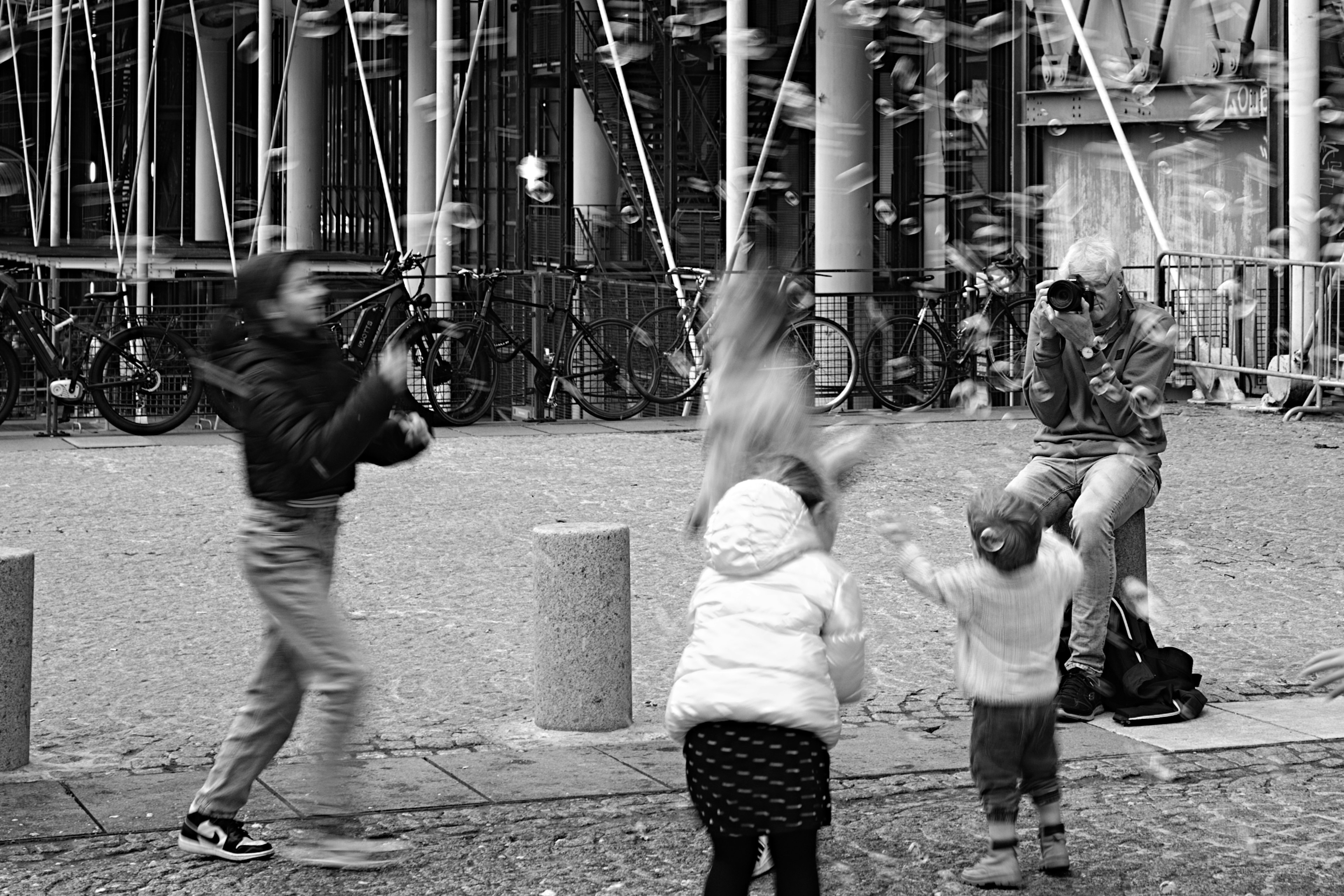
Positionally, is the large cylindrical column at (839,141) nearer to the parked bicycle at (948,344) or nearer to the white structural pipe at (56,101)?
the parked bicycle at (948,344)

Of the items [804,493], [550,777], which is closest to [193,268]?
[550,777]

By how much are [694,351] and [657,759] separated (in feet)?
35.3

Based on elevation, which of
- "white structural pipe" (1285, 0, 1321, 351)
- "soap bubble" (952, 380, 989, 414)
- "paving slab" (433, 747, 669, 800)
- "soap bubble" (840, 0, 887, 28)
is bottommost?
"paving slab" (433, 747, 669, 800)

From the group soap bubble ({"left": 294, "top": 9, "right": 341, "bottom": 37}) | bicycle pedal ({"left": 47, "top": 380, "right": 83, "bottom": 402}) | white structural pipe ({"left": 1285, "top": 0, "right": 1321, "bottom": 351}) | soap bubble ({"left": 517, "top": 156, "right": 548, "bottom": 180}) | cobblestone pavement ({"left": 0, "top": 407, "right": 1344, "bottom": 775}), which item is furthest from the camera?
soap bubble ({"left": 294, "top": 9, "right": 341, "bottom": 37})

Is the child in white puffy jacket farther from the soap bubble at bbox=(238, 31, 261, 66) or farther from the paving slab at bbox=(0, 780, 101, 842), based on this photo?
the soap bubble at bbox=(238, 31, 261, 66)

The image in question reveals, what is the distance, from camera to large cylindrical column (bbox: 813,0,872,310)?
66.1 ft

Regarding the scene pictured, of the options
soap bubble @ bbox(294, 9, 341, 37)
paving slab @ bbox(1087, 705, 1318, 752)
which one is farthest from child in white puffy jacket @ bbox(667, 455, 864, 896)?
soap bubble @ bbox(294, 9, 341, 37)

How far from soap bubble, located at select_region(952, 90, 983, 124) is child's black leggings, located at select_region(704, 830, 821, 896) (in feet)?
59.5

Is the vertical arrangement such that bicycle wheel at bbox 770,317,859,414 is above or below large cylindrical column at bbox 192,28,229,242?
below

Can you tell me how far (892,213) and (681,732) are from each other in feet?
62.4

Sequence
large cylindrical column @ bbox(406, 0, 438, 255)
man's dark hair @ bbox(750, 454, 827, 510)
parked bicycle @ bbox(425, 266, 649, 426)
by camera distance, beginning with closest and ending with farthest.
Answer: man's dark hair @ bbox(750, 454, 827, 510), parked bicycle @ bbox(425, 266, 649, 426), large cylindrical column @ bbox(406, 0, 438, 255)

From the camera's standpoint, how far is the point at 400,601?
9031mm

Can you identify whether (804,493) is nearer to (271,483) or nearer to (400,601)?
(271,483)

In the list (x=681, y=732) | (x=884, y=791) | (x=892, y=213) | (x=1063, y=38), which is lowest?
(x=884, y=791)
